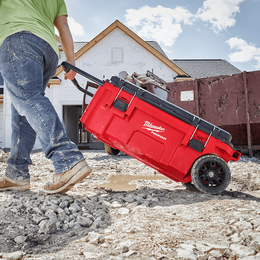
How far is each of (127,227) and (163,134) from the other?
132 cm

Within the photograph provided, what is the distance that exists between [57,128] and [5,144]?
13157 millimetres

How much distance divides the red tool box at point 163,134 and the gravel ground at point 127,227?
1.19 feet

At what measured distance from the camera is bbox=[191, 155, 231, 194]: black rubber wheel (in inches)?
97.4

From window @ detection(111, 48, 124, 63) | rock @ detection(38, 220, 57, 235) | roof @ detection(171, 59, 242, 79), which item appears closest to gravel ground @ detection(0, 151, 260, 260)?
rock @ detection(38, 220, 57, 235)

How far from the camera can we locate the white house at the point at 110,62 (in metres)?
12.4

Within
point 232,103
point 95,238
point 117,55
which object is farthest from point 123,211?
point 117,55

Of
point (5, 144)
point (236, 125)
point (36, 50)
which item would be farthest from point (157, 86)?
point (5, 144)

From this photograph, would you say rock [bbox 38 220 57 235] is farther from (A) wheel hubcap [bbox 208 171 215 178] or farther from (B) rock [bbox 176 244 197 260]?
(A) wheel hubcap [bbox 208 171 215 178]

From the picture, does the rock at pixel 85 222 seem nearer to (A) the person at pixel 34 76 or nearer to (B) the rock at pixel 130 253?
(A) the person at pixel 34 76

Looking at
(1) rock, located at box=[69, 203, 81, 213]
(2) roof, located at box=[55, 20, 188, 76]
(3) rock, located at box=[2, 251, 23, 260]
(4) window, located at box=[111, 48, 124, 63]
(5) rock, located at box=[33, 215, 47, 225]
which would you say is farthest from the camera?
(4) window, located at box=[111, 48, 124, 63]

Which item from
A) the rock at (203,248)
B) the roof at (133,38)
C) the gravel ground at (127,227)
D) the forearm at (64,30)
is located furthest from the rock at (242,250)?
the roof at (133,38)

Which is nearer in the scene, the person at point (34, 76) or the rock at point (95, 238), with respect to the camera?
the rock at point (95, 238)

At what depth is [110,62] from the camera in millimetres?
12727

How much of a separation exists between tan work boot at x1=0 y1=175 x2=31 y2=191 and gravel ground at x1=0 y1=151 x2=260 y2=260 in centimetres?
8
